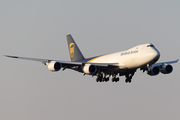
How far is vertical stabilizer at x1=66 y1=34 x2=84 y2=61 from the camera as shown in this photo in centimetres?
7541

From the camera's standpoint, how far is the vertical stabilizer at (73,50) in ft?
247

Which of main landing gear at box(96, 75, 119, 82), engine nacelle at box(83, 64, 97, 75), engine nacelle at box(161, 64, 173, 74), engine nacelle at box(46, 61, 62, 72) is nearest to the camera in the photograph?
engine nacelle at box(46, 61, 62, 72)

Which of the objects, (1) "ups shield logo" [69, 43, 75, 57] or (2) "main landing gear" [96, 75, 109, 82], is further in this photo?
(1) "ups shield logo" [69, 43, 75, 57]

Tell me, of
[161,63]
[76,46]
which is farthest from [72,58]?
[161,63]

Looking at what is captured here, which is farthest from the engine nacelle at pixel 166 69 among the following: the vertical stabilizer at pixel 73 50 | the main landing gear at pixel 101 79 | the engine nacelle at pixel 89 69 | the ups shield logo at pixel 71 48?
the ups shield logo at pixel 71 48

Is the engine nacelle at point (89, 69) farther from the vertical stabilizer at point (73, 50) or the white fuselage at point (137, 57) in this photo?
the vertical stabilizer at point (73, 50)

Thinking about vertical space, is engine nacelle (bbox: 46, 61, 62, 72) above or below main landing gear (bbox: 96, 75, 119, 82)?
above

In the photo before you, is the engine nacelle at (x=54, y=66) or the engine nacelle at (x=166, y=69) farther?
the engine nacelle at (x=166, y=69)

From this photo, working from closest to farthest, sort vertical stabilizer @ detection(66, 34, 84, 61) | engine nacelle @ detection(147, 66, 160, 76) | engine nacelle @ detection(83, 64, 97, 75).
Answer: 1. engine nacelle @ detection(83, 64, 97, 75)
2. engine nacelle @ detection(147, 66, 160, 76)
3. vertical stabilizer @ detection(66, 34, 84, 61)

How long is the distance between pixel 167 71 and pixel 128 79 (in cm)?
750

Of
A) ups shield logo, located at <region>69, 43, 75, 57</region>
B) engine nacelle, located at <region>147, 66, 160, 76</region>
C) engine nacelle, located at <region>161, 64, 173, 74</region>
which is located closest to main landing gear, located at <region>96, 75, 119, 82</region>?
engine nacelle, located at <region>147, 66, 160, 76</region>

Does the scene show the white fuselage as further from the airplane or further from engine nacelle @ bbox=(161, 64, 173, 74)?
engine nacelle @ bbox=(161, 64, 173, 74)

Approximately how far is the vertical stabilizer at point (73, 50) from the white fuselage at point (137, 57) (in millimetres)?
13089

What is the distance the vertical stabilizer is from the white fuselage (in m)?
13.1
